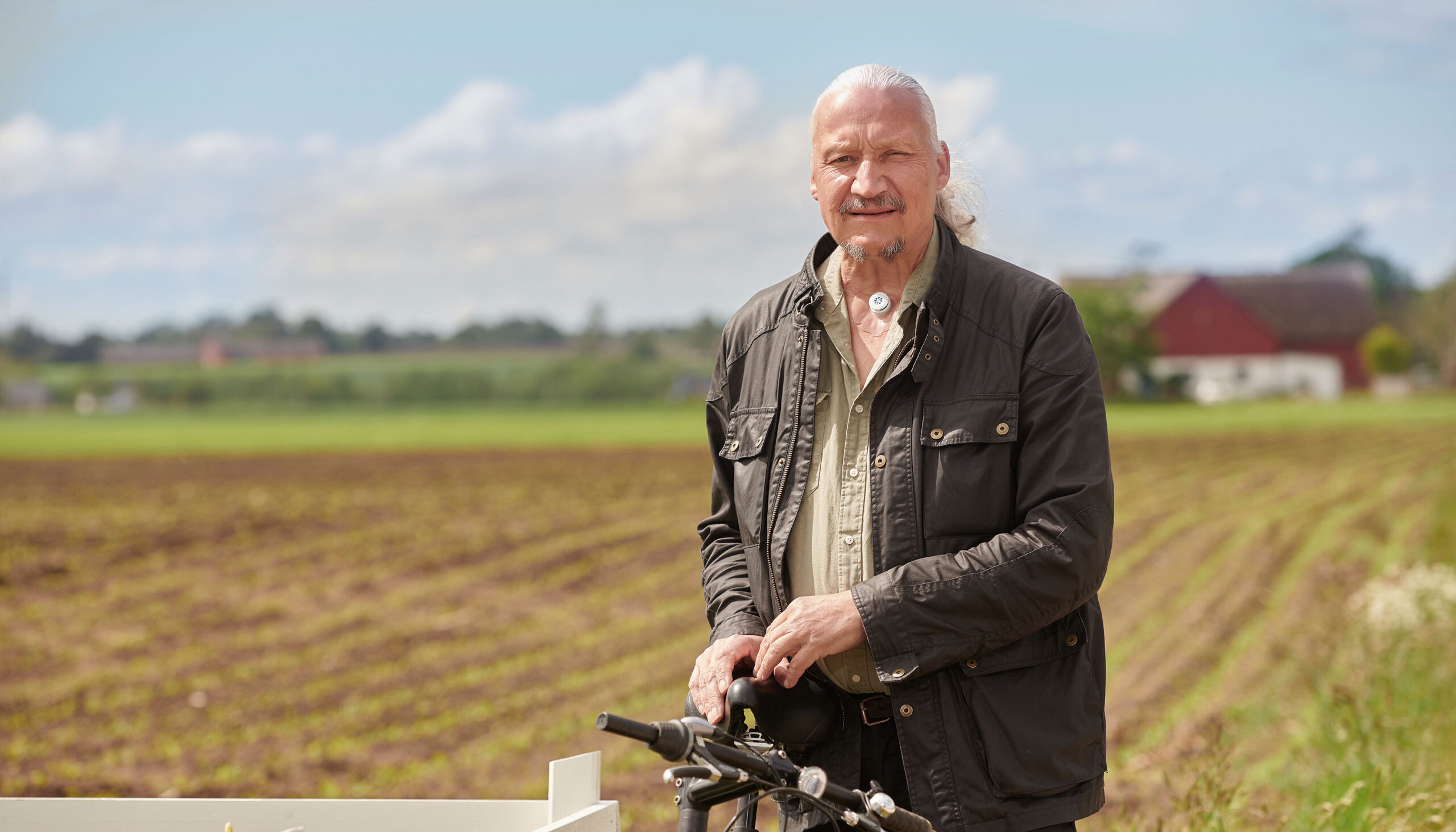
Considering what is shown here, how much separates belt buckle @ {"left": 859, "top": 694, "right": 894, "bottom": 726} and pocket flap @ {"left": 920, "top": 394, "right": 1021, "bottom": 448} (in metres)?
0.45

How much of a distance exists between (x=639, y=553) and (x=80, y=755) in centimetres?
818

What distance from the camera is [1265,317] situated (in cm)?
5703

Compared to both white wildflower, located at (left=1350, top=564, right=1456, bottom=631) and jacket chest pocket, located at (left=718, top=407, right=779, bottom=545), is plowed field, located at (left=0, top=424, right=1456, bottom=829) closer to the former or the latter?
white wildflower, located at (left=1350, top=564, right=1456, bottom=631)

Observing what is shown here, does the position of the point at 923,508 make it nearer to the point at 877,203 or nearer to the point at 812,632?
the point at 812,632

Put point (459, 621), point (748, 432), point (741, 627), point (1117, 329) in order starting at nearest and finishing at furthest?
point (741, 627) → point (748, 432) → point (459, 621) → point (1117, 329)

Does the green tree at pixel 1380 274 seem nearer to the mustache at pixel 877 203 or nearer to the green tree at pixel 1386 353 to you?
the green tree at pixel 1386 353

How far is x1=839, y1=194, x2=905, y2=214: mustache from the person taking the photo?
2.15m

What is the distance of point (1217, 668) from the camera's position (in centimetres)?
951

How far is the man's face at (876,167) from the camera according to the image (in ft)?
7.02

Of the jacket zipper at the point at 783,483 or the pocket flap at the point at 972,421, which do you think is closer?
the pocket flap at the point at 972,421

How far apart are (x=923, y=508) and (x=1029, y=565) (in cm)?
20

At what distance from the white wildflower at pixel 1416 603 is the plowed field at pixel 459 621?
0.46m

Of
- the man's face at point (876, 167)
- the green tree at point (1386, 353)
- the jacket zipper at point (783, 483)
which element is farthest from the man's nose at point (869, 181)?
the green tree at point (1386, 353)

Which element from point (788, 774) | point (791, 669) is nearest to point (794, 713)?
point (791, 669)
